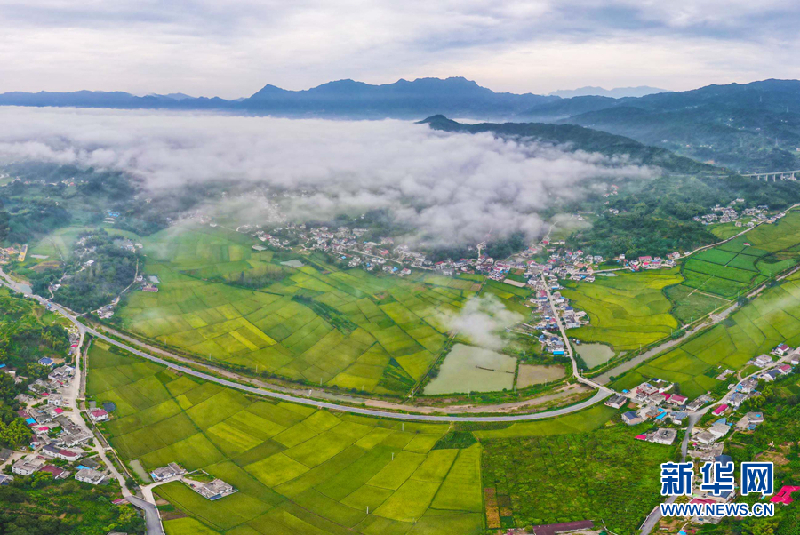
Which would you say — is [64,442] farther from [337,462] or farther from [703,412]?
[703,412]

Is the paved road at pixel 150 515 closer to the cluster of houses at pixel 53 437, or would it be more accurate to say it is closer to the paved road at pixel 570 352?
the cluster of houses at pixel 53 437

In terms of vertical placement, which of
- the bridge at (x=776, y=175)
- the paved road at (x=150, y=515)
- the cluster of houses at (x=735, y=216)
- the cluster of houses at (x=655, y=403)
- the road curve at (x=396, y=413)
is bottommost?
the paved road at (x=150, y=515)

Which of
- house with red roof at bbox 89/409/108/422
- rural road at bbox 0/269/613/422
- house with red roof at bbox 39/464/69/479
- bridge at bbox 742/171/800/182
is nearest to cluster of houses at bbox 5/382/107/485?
house with red roof at bbox 39/464/69/479

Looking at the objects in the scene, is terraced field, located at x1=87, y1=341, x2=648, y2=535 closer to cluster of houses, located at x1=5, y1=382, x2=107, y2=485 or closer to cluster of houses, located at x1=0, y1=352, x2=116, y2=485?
A: cluster of houses, located at x1=0, y1=352, x2=116, y2=485

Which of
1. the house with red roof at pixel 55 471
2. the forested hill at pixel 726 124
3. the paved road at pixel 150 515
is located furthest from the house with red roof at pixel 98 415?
the forested hill at pixel 726 124

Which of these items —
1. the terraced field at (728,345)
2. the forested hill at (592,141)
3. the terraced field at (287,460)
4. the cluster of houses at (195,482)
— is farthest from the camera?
the forested hill at (592,141)

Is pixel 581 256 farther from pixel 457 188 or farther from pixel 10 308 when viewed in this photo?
pixel 10 308
